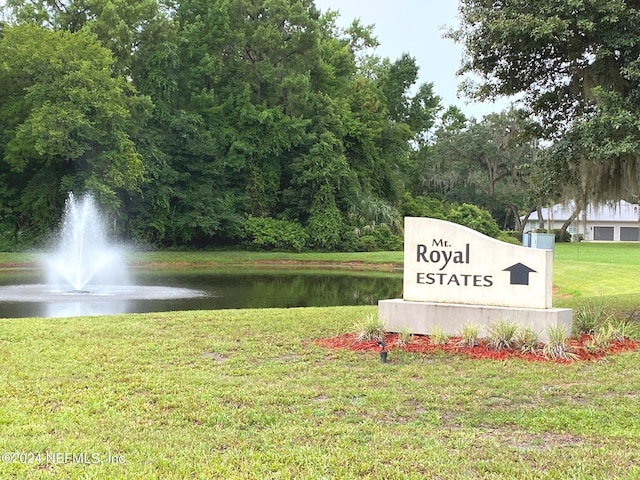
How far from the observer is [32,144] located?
102 ft

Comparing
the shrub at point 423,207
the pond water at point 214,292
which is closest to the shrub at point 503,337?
the pond water at point 214,292

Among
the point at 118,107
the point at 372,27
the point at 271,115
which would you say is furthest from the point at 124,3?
the point at 372,27

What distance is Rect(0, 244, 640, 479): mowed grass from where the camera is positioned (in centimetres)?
404

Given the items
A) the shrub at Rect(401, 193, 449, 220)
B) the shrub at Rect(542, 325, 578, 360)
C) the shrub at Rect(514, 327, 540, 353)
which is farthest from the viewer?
the shrub at Rect(401, 193, 449, 220)

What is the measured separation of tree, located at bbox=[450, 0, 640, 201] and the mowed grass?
142 inches

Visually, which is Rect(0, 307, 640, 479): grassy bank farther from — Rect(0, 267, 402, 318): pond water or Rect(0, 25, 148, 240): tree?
Rect(0, 25, 148, 240): tree

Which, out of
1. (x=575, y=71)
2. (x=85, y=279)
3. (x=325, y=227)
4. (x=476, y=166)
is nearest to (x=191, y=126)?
(x=325, y=227)

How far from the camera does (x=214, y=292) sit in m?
19.2

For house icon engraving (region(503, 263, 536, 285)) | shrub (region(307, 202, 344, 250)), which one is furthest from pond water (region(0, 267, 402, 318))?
house icon engraving (region(503, 263, 536, 285))

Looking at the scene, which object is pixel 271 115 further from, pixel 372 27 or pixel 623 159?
pixel 623 159

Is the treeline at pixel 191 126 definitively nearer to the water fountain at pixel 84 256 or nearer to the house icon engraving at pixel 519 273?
the water fountain at pixel 84 256

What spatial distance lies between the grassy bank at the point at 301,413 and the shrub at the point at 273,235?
28.8 m

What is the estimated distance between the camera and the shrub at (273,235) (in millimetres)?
37125

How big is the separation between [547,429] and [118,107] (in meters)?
28.7
